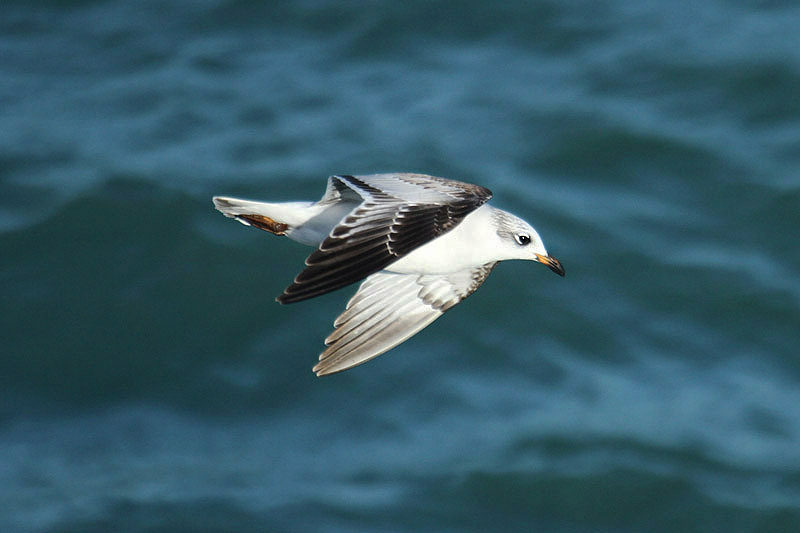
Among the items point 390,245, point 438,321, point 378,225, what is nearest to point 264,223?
point 378,225

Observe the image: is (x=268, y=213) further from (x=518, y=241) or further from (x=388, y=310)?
(x=518, y=241)

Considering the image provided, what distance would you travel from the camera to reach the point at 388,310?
9398mm

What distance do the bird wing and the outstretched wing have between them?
106cm

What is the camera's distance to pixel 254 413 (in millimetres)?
13703

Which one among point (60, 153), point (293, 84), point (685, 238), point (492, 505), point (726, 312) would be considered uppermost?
point (293, 84)

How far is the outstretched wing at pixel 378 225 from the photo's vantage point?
7090 mm

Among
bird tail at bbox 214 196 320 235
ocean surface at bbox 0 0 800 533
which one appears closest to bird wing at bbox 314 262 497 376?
bird tail at bbox 214 196 320 235

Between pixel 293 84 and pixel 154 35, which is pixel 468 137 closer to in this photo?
pixel 293 84

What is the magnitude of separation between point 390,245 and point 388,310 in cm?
195

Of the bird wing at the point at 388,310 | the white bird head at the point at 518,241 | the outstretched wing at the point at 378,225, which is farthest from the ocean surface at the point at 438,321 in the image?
the outstretched wing at the point at 378,225

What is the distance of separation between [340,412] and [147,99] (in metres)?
5.76

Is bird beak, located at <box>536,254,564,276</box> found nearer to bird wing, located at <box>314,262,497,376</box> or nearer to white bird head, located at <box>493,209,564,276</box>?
white bird head, located at <box>493,209,564,276</box>

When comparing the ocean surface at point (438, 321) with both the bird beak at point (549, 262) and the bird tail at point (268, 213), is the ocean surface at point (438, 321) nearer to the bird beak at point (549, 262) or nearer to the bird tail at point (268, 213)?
the bird beak at point (549, 262)

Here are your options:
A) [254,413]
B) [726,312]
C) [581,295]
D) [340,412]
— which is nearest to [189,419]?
[254,413]
